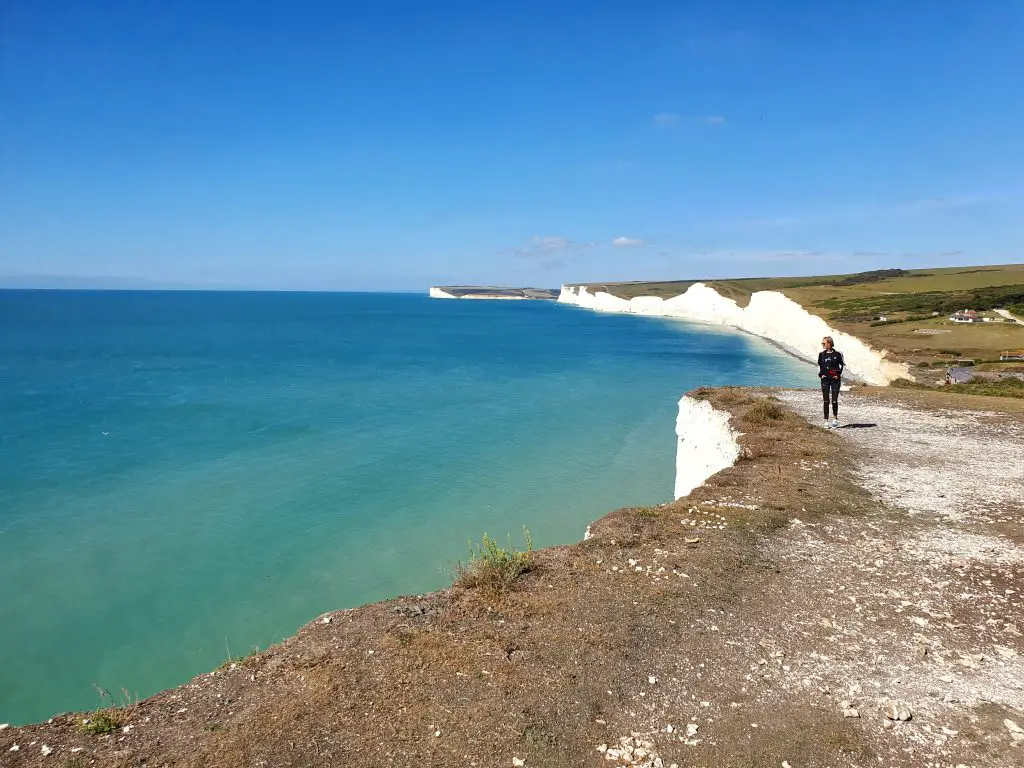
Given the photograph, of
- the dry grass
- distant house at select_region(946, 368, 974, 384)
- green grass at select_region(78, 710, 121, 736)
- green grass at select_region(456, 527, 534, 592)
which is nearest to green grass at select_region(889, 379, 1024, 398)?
distant house at select_region(946, 368, 974, 384)

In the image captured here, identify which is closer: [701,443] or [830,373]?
[830,373]

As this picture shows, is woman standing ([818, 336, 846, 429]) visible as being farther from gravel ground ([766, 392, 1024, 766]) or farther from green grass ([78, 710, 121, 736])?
green grass ([78, 710, 121, 736])

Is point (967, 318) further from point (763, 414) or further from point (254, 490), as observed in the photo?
point (254, 490)

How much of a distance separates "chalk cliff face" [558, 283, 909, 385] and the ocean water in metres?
6.03

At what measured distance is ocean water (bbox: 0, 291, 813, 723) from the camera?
44.1 ft

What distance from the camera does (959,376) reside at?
90.2 ft

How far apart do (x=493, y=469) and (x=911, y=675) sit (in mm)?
18660

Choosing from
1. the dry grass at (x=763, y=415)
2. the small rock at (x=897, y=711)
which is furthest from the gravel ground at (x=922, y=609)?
the dry grass at (x=763, y=415)

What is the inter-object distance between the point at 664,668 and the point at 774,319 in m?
91.1

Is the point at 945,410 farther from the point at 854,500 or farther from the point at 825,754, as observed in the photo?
the point at 825,754

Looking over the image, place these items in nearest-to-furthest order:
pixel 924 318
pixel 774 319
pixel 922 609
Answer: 1. pixel 922 609
2. pixel 924 318
3. pixel 774 319

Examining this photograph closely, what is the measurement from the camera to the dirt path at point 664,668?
195 inches

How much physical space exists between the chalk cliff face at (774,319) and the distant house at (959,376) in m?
3.00

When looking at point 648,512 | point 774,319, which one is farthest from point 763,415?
point 774,319
